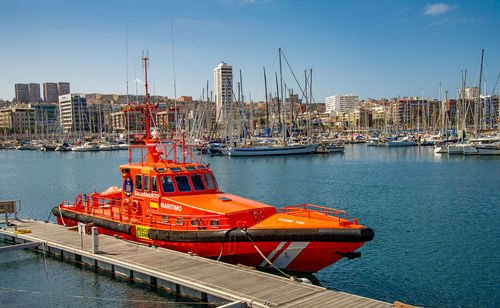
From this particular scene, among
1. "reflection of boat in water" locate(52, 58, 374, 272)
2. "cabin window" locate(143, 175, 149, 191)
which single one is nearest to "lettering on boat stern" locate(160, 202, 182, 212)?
"reflection of boat in water" locate(52, 58, 374, 272)

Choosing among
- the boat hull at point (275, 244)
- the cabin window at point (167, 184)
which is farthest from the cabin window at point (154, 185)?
the boat hull at point (275, 244)

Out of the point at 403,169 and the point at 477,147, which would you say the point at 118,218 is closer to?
the point at 403,169

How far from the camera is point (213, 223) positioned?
45.8ft

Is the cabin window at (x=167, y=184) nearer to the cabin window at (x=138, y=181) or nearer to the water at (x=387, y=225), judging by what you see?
the cabin window at (x=138, y=181)

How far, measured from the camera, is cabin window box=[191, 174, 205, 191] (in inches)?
626

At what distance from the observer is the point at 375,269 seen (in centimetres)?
1653

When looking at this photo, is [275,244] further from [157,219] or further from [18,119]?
[18,119]

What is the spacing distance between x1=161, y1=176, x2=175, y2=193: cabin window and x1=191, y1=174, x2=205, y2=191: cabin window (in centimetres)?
82

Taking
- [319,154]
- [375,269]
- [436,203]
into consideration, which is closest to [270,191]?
[436,203]

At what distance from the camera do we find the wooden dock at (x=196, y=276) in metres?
10.3

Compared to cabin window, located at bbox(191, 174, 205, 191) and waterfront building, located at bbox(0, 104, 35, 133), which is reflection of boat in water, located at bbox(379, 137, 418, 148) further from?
waterfront building, located at bbox(0, 104, 35, 133)

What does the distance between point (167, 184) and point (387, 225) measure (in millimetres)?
13531

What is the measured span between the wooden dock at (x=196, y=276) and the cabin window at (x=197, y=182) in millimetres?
2615

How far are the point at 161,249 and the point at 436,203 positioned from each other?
74.3 feet
